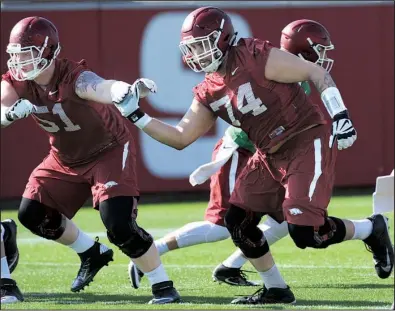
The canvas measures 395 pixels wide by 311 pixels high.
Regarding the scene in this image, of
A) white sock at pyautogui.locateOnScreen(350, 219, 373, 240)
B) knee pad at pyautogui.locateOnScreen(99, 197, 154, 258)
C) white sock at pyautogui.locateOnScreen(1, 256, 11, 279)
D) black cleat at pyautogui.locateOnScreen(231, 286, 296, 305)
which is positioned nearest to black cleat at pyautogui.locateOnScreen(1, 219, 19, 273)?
white sock at pyautogui.locateOnScreen(1, 256, 11, 279)

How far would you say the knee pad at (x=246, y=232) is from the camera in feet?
18.6

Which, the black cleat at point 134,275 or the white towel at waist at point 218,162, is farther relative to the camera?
the black cleat at point 134,275

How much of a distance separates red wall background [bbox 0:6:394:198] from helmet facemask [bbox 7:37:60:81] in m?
5.84

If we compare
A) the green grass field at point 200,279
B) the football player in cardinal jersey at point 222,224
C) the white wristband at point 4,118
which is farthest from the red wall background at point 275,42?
the white wristband at point 4,118

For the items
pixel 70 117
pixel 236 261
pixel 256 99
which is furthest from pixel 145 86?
pixel 236 261

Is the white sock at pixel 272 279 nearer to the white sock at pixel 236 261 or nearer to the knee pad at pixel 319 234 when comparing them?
the knee pad at pixel 319 234

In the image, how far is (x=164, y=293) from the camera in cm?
562

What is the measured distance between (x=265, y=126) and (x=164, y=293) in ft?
3.32

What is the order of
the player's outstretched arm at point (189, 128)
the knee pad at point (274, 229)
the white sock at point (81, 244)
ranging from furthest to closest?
the knee pad at point (274, 229) < the white sock at point (81, 244) < the player's outstretched arm at point (189, 128)

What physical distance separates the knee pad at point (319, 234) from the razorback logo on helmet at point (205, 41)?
92cm

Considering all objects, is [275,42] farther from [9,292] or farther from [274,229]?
[9,292]

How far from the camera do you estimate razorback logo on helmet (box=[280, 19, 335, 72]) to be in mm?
6035

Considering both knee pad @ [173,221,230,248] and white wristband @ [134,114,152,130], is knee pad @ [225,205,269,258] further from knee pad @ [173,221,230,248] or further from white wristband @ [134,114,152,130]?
knee pad @ [173,221,230,248]

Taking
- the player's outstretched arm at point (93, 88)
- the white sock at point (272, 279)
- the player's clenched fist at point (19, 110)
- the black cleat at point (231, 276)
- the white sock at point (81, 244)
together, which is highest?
Result: the player's outstretched arm at point (93, 88)
